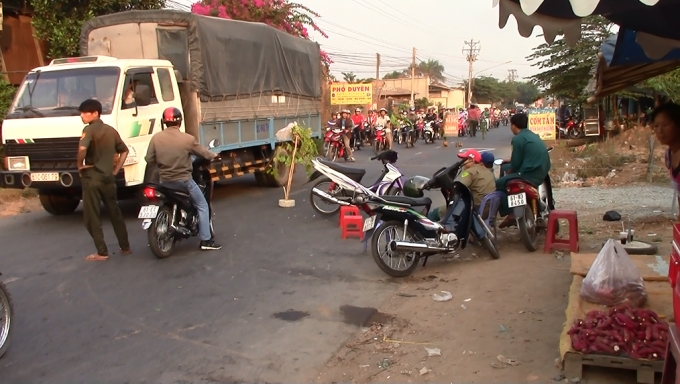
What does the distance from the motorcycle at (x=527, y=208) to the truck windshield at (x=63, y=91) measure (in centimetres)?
569

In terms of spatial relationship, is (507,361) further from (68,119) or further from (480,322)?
(68,119)

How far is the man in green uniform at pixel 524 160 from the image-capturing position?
749cm

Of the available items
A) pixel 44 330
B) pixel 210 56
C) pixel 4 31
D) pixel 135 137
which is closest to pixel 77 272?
pixel 44 330

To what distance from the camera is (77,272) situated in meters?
6.87

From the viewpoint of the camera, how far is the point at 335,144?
2088 cm

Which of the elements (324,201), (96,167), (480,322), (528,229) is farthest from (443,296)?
(324,201)

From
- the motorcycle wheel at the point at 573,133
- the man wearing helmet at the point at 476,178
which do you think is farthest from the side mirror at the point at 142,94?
the motorcycle wheel at the point at 573,133

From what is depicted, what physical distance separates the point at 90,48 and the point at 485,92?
271 ft

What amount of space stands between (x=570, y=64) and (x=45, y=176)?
62.7ft

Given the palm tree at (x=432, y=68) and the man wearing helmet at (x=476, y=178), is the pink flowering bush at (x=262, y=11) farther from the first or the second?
the palm tree at (x=432, y=68)

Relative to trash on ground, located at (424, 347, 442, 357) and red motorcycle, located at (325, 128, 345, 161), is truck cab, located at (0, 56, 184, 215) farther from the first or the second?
red motorcycle, located at (325, 128, 345, 161)

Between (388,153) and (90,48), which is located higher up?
(90,48)

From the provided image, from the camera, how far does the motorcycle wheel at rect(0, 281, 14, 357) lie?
453cm

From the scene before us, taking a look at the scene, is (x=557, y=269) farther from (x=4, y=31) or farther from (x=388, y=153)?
(x=4, y=31)
